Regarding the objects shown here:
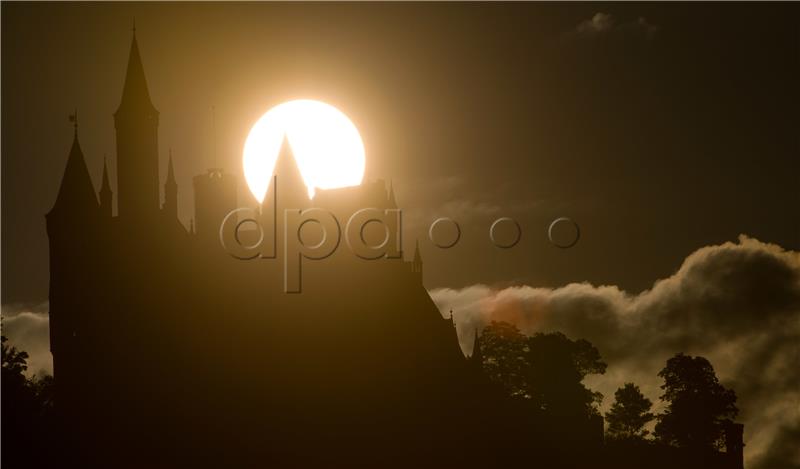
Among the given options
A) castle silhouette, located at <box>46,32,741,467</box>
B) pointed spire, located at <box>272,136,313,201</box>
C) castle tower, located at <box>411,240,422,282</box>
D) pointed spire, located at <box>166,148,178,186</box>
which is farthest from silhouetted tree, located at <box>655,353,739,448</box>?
pointed spire, located at <box>166,148,178,186</box>

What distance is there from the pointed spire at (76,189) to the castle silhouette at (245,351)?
0.08m

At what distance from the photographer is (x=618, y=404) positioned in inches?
2894

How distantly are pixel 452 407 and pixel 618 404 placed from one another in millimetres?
22519

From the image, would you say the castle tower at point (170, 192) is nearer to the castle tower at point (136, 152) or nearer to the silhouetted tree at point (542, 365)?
the castle tower at point (136, 152)

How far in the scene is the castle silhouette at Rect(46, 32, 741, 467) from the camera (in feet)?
168

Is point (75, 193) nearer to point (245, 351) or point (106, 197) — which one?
point (106, 197)

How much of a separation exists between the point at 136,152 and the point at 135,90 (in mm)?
3787

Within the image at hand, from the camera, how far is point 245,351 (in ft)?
180

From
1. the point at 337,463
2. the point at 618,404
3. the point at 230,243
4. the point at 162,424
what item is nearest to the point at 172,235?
the point at 230,243

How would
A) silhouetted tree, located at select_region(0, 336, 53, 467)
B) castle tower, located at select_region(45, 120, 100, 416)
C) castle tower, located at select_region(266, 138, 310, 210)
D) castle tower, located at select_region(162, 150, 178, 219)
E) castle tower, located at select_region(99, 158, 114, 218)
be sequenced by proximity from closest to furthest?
silhouetted tree, located at select_region(0, 336, 53, 467)
castle tower, located at select_region(45, 120, 100, 416)
castle tower, located at select_region(99, 158, 114, 218)
castle tower, located at select_region(266, 138, 310, 210)
castle tower, located at select_region(162, 150, 178, 219)

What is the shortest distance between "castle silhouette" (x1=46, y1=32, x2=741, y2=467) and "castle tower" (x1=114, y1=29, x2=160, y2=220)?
7cm

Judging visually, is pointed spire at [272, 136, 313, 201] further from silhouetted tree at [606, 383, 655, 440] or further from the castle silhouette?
silhouetted tree at [606, 383, 655, 440]

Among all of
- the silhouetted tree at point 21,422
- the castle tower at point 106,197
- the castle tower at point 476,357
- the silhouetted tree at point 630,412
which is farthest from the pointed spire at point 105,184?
the silhouetted tree at point 630,412

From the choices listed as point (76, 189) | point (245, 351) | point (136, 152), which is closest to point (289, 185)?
point (136, 152)
